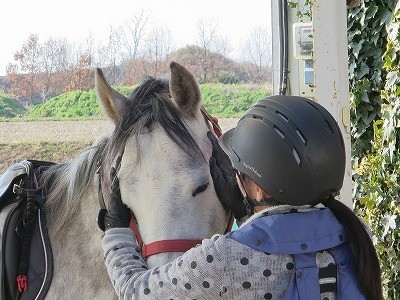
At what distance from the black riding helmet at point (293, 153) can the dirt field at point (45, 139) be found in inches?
170

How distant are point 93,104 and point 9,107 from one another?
3.58ft

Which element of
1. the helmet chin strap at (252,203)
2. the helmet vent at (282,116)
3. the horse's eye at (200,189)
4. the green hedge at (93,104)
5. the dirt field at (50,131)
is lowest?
the dirt field at (50,131)

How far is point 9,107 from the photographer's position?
700cm

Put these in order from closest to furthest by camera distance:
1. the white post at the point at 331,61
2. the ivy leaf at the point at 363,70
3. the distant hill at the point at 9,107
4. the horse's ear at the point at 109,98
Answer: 1. the horse's ear at the point at 109,98
2. the white post at the point at 331,61
3. the ivy leaf at the point at 363,70
4. the distant hill at the point at 9,107

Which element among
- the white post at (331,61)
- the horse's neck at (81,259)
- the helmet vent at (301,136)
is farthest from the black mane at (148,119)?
the white post at (331,61)

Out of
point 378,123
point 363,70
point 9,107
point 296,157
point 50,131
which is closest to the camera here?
point 296,157

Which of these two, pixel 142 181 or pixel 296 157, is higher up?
pixel 296 157

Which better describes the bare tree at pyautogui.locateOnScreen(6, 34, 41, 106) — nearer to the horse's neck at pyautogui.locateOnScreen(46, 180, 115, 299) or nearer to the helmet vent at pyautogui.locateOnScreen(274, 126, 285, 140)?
the horse's neck at pyautogui.locateOnScreen(46, 180, 115, 299)

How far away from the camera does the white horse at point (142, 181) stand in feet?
6.97

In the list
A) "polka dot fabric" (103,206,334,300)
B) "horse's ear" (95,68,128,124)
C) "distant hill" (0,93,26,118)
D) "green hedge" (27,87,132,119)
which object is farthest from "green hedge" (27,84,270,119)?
"polka dot fabric" (103,206,334,300)

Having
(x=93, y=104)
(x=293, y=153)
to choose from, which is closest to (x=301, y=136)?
(x=293, y=153)

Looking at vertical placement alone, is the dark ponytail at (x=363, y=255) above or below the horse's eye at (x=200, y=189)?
below

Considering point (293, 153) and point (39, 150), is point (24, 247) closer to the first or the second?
point (293, 153)

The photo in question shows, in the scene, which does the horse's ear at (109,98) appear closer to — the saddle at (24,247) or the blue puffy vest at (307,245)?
the saddle at (24,247)
